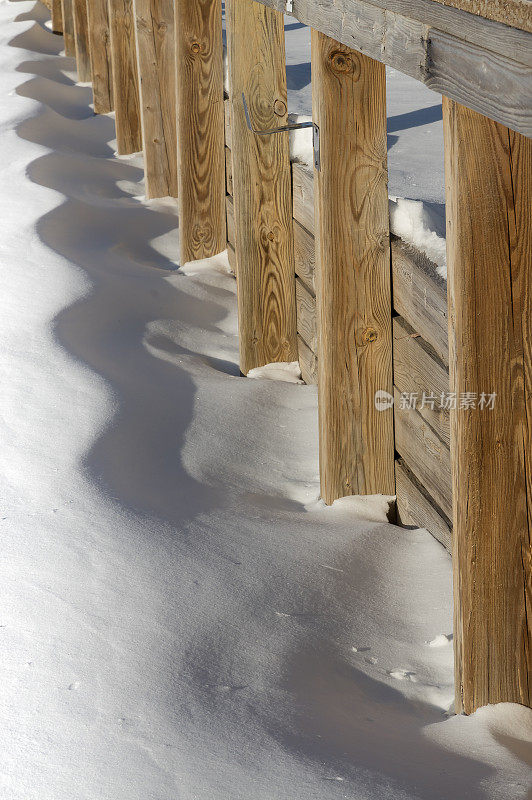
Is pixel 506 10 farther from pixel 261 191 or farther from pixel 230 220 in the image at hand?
pixel 230 220

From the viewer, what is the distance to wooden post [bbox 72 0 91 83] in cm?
737

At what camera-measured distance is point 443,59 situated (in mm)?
1420

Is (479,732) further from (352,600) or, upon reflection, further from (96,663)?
(96,663)

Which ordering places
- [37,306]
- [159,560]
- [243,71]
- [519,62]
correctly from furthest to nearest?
[37,306]
[243,71]
[159,560]
[519,62]

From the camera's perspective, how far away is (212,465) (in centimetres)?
275

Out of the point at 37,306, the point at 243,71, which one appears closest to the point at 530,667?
the point at 243,71

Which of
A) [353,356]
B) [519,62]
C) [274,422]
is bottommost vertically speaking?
[274,422]

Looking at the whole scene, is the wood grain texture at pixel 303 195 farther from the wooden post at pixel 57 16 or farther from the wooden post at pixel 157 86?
the wooden post at pixel 57 16

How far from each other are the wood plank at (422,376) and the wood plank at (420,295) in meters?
0.03

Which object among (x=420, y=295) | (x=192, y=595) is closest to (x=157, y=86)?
(x=420, y=295)

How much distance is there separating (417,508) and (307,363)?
1.01m

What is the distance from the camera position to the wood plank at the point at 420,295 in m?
2.16

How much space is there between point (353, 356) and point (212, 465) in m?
0.58

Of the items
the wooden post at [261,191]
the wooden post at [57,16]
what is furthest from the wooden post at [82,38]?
the wooden post at [261,191]
